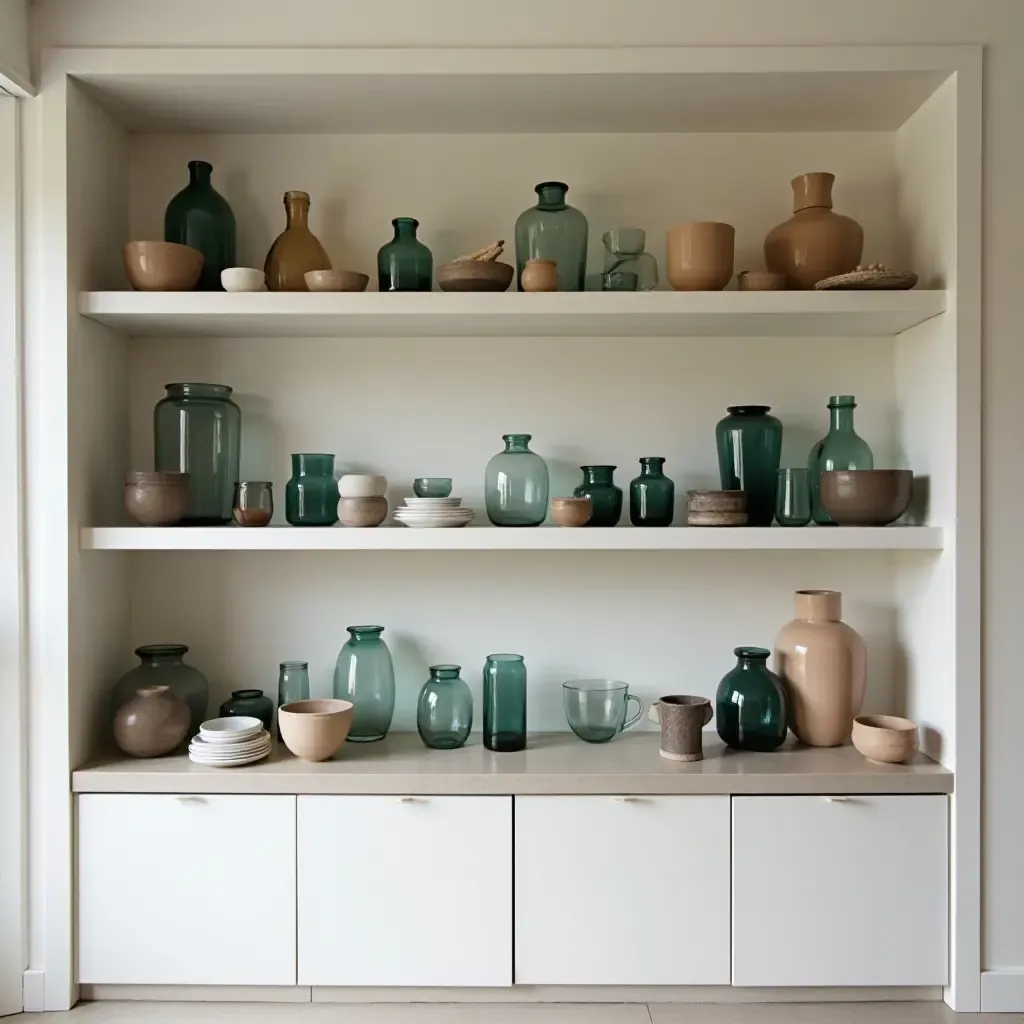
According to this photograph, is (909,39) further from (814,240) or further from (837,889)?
(837,889)

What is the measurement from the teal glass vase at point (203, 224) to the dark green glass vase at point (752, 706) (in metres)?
1.60

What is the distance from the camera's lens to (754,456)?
2385mm

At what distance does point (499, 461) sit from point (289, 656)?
2.56 ft

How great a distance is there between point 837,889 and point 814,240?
1.51 m

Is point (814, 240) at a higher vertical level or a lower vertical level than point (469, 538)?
higher

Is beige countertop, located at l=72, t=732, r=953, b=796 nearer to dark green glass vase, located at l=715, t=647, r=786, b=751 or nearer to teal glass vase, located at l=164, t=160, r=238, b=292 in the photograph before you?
dark green glass vase, located at l=715, t=647, r=786, b=751

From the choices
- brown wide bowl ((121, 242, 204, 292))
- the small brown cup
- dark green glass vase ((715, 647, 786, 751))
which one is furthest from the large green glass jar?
dark green glass vase ((715, 647, 786, 751))

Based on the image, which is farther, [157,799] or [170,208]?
[170,208]

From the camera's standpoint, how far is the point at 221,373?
8.39 ft


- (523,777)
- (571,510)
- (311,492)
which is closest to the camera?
(523,777)

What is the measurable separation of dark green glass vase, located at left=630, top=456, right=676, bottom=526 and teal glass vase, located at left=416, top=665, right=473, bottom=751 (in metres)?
0.59

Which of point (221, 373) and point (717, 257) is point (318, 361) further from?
point (717, 257)

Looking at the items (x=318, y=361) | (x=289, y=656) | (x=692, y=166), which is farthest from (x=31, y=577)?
(x=692, y=166)

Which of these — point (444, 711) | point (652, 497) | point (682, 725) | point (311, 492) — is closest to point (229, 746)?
point (444, 711)
